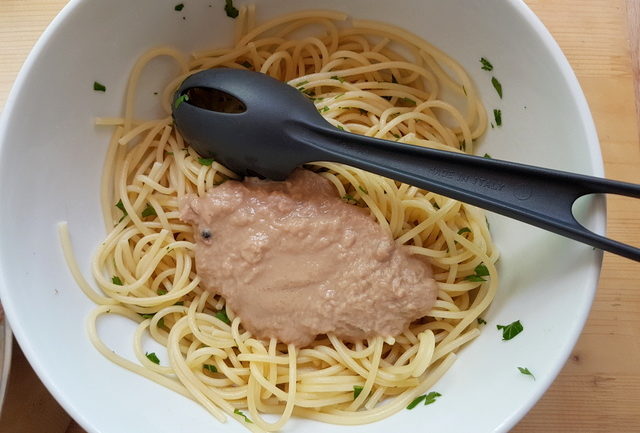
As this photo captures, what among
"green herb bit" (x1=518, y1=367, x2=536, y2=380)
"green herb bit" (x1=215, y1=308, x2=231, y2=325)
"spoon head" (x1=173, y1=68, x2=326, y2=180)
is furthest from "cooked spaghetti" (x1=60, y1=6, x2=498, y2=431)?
"green herb bit" (x1=518, y1=367, x2=536, y2=380)

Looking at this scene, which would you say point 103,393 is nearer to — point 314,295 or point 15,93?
point 314,295

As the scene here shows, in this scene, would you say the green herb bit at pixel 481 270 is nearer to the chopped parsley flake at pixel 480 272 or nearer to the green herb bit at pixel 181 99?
the chopped parsley flake at pixel 480 272

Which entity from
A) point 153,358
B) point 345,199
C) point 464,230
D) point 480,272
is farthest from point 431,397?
point 153,358

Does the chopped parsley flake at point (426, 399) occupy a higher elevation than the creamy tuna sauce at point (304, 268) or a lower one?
lower

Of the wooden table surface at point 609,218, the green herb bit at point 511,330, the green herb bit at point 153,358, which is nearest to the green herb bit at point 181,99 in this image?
the wooden table surface at point 609,218

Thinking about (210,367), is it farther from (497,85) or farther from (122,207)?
(497,85)

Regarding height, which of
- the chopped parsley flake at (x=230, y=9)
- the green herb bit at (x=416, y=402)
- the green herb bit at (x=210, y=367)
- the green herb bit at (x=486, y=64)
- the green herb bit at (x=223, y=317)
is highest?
the chopped parsley flake at (x=230, y=9)

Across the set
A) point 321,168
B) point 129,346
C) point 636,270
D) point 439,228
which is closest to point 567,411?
point 636,270
